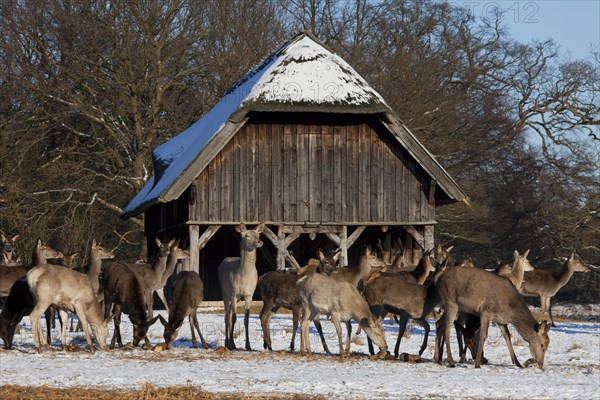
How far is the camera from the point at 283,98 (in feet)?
92.7

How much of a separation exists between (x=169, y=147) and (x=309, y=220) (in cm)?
684

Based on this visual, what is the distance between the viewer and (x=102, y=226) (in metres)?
40.7

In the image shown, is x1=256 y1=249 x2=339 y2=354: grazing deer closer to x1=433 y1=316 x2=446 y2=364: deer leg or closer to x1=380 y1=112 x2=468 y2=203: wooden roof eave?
x1=433 y1=316 x2=446 y2=364: deer leg

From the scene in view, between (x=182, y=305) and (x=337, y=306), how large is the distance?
2.82 metres

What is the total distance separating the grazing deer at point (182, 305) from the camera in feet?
59.1

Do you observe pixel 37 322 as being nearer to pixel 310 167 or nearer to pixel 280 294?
pixel 280 294

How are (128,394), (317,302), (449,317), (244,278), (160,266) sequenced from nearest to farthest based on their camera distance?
(128,394) → (449,317) → (317,302) → (244,278) → (160,266)

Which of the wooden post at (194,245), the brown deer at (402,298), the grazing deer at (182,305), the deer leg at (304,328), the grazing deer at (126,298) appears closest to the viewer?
the deer leg at (304,328)

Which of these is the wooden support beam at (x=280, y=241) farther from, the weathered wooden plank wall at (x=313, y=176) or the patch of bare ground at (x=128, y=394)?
the patch of bare ground at (x=128, y=394)

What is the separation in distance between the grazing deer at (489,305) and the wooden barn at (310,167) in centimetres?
1208

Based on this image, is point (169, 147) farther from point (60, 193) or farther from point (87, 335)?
point (87, 335)

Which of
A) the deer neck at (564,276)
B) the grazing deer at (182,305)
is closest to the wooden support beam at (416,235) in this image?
the deer neck at (564,276)

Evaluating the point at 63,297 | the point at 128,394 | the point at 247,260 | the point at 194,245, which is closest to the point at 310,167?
the point at 194,245

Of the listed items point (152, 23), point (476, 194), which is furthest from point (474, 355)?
point (476, 194)
